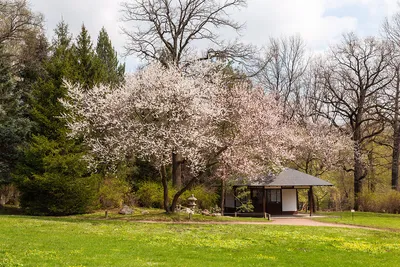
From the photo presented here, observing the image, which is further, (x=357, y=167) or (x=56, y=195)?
(x=357, y=167)

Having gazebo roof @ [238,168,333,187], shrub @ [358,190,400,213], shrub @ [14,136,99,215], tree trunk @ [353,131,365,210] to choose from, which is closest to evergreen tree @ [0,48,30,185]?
shrub @ [14,136,99,215]

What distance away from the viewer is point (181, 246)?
12.6m

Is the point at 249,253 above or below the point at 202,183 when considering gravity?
below

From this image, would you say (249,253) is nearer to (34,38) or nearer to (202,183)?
(202,183)

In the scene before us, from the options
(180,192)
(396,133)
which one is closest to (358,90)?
(396,133)

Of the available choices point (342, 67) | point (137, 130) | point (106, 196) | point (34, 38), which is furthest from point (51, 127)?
point (342, 67)

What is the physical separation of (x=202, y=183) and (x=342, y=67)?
16927 mm

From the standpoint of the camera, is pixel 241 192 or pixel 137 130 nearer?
pixel 137 130

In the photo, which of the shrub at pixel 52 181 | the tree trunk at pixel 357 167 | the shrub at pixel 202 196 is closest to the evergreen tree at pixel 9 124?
the shrub at pixel 52 181

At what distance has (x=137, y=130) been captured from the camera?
19719mm

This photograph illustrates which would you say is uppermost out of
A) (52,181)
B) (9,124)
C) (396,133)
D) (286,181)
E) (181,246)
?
(396,133)

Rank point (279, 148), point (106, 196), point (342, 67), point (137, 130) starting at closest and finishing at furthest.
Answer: point (137, 130) → point (279, 148) → point (106, 196) → point (342, 67)

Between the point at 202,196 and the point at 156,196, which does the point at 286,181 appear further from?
the point at 156,196

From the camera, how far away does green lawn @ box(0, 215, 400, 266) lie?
33.0 ft
